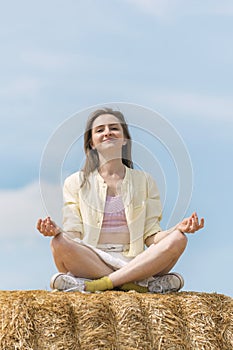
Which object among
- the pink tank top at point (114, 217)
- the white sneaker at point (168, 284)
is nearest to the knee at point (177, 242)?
the white sneaker at point (168, 284)

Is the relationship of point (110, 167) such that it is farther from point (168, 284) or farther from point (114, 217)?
point (168, 284)

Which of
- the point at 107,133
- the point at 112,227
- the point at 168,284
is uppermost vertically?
the point at 107,133

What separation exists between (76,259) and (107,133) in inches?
27.5

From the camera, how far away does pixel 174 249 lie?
13.7ft

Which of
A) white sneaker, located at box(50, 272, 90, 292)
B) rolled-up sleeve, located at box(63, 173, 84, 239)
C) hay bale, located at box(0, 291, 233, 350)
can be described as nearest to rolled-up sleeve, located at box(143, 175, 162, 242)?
rolled-up sleeve, located at box(63, 173, 84, 239)

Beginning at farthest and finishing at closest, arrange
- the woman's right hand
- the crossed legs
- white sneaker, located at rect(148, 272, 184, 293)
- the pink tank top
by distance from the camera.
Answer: the pink tank top
white sneaker, located at rect(148, 272, 184, 293)
the crossed legs
the woman's right hand

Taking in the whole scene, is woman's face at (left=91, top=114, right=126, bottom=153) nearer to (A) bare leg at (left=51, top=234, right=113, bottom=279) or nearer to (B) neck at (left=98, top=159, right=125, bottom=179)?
(B) neck at (left=98, top=159, right=125, bottom=179)

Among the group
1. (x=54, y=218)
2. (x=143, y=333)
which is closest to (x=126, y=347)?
(x=143, y=333)

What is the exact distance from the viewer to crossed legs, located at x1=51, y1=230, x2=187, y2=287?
4.16m

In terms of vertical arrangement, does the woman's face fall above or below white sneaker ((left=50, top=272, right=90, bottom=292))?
above

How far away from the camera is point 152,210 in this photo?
4.46 m

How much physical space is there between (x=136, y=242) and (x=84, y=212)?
0.31 m

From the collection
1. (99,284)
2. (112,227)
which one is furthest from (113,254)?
(99,284)

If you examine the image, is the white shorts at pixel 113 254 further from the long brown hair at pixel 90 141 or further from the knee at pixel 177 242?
the long brown hair at pixel 90 141
